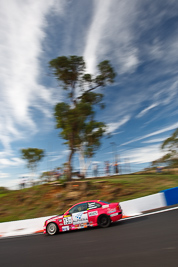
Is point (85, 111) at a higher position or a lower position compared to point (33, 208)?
higher

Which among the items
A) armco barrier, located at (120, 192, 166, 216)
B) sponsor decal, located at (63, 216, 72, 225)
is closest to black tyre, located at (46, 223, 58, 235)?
sponsor decal, located at (63, 216, 72, 225)

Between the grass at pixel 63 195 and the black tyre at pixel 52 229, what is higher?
the grass at pixel 63 195

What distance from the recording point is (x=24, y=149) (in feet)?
133

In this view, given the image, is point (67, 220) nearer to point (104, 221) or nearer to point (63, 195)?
point (104, 221)

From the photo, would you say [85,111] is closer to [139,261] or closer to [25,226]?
[25,226]

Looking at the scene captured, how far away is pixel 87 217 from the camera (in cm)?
850

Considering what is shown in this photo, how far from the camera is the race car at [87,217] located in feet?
27.2

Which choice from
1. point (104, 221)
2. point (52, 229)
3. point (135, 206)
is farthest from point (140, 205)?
point (52, 229)

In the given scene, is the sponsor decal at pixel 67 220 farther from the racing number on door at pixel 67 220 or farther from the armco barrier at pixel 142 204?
the armco barrier at pixel 142 204

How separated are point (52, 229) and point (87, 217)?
1668mm

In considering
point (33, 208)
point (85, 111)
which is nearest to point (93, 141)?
point (85, 111)

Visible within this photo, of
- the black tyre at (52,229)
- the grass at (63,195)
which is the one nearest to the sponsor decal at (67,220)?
the black tyre at (52,229)

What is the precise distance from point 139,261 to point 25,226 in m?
9.58

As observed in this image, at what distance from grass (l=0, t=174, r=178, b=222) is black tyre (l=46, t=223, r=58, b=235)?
608cm
